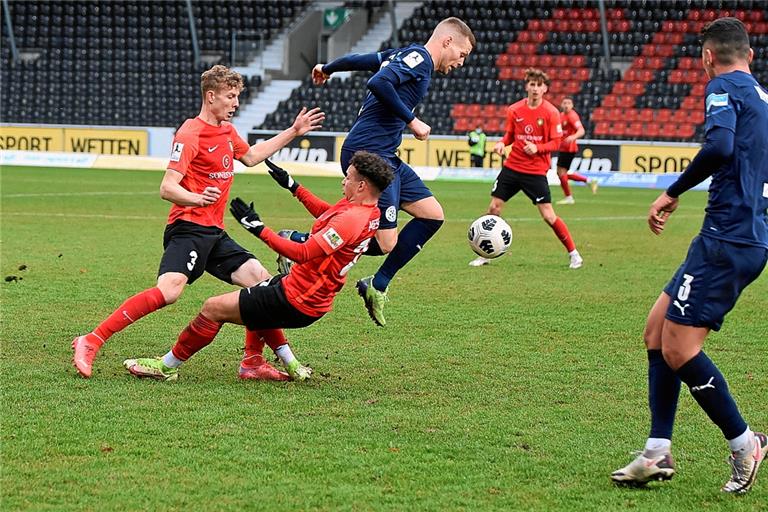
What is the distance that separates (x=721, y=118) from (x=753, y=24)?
32.7 meters

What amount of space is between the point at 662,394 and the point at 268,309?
236cm

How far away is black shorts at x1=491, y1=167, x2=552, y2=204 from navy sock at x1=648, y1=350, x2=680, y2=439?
8.05m

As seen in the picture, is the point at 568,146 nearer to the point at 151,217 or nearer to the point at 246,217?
the point at 151,217

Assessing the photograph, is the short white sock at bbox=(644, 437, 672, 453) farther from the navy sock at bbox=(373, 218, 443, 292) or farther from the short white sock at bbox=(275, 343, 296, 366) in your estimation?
the navy sock at bbox=(373, 218, 443, 292)

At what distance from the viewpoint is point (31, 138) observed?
117ft

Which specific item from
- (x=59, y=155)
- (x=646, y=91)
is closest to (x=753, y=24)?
(x=646, y=91)

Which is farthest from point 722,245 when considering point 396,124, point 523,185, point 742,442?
point 523,185

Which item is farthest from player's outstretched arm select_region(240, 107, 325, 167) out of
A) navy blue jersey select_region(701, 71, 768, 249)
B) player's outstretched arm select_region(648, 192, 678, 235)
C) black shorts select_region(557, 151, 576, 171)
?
black shorts select_region(557, 151, 576, 171)

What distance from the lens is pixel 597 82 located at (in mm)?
35625

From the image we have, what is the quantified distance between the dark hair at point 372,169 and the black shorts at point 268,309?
2.64 ft

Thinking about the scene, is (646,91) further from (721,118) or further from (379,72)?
(721,118)

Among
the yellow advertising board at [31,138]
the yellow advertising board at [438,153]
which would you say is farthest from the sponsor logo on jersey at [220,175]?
the yellow advertising board at [31,138]

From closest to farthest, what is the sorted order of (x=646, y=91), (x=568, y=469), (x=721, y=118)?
(x=721, y=118) → (x=568, y=469) → (x=646, y=91)

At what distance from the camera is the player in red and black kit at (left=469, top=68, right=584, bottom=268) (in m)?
12.9
